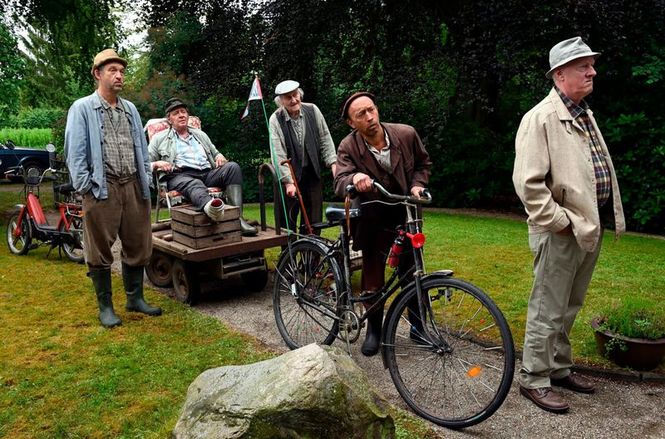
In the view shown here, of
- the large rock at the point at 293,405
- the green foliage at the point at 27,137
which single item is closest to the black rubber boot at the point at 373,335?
the large rock at the point at 293,405

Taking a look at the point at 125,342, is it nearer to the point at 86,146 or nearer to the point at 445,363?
the point at 86,146

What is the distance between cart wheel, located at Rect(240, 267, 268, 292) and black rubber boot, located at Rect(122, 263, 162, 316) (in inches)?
39.4

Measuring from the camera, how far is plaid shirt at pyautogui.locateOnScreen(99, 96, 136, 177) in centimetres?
490

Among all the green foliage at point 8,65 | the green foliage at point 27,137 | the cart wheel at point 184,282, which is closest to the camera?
the cart wheel at point 184,282

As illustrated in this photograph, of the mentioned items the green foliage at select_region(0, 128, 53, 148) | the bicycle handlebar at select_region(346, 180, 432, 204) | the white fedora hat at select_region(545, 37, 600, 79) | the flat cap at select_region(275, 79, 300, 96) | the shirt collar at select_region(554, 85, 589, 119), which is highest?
the green foliage at select_region(0, 128, 53, 148)

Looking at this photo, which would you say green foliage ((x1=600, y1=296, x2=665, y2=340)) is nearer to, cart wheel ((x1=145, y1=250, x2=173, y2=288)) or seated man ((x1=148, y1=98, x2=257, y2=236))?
seated man ((x1=148, y1=98, x2=257, y2=236))

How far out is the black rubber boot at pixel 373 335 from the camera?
4316mm

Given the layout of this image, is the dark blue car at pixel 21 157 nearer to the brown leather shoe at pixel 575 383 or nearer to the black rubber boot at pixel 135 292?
the black rubber boot at pixel 135 292

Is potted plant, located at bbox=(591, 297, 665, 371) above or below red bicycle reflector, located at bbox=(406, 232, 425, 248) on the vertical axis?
below

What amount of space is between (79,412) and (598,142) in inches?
130

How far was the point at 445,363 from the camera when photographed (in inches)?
145

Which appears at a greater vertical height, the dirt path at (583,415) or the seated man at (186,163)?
the seated man at (186,163)

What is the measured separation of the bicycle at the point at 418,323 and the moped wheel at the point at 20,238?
4.66 metres

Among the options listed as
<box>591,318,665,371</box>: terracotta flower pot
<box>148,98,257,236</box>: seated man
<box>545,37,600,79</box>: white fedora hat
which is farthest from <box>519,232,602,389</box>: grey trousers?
<box>148,98,257,236</box>: seated man
